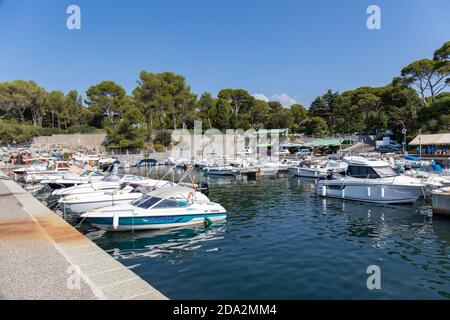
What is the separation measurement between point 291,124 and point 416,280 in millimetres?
90599

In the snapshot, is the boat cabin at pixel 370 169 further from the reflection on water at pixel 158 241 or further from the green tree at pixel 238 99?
the green tree at pixel 238 99

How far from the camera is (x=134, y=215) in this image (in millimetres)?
16172

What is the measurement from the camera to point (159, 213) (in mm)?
16594

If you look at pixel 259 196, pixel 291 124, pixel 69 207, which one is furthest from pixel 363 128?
pixel 69 207

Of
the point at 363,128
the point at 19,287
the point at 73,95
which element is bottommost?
the point at 19,287

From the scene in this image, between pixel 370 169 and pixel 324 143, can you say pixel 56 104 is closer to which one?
pixel 324 143

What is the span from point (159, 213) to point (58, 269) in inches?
315

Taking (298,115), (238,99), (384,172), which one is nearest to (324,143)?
(298,115)

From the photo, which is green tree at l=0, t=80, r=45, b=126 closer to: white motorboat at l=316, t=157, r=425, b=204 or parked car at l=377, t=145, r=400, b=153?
parked car at l=377, t=145, r=400, b=153

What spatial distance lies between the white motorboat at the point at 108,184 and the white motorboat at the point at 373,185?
1152 centimetres

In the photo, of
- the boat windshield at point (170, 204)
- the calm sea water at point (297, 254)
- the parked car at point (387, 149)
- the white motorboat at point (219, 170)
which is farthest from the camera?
the parked car at point (387, 149)

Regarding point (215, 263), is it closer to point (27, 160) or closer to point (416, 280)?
point (416, 280)

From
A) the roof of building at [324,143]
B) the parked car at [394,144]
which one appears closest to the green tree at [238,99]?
the roof of building at [324,143]

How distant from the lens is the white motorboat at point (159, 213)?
52.8ft
